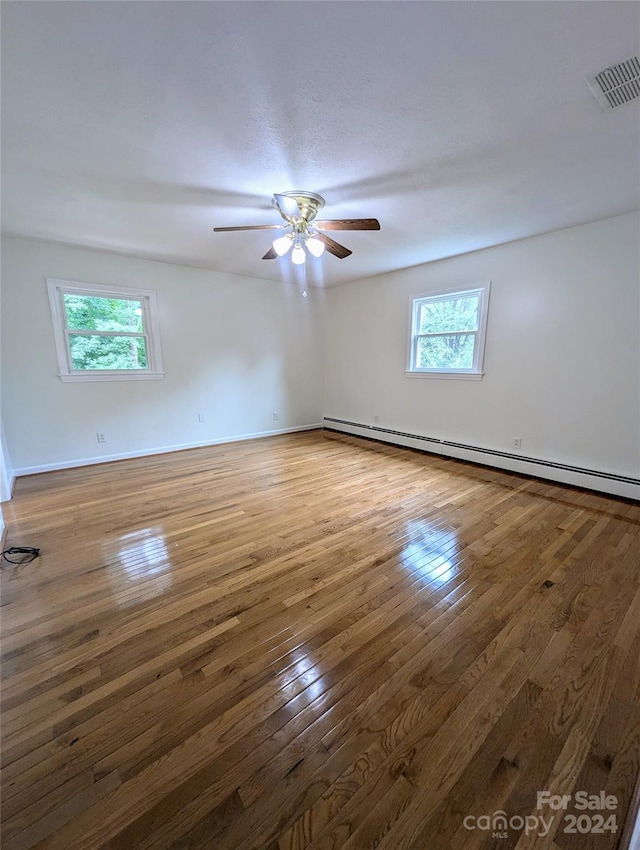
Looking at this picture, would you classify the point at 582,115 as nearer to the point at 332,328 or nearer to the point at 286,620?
the point at 286,620

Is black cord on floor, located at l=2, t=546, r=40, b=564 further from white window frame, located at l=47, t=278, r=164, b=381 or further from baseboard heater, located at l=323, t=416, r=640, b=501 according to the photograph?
baseboard heater, located at l=323, t=416, r=640, b=501

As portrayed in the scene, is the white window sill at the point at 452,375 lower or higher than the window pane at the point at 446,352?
lower

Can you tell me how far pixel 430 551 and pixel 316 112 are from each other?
2742 mm

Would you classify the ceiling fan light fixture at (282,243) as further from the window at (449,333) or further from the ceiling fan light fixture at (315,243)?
the window at (449,333)

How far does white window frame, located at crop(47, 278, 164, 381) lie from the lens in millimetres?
3772

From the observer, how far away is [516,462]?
3818mm

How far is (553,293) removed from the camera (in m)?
3.40

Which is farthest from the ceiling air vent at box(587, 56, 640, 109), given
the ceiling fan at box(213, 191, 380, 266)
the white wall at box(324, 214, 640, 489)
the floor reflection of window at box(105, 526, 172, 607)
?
the floor reflection of window at box(105, 526, 172, 607)

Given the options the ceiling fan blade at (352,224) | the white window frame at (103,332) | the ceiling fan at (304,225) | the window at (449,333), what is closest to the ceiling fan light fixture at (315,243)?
the ceiling fan at (304,225)

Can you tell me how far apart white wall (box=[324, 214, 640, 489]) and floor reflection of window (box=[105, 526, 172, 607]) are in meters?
3.68

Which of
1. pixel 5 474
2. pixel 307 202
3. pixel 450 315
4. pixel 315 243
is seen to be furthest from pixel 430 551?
pixel 5 474

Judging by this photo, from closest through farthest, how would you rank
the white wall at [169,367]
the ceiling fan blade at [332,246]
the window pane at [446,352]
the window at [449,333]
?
the ceiling fan blade at [332,246]
the white wall at [169,367]
the window at [449,333]
the window pane at [446,352]

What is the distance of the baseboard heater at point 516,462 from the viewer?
10.3 feet

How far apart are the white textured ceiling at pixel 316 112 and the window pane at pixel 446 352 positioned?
142 cm
